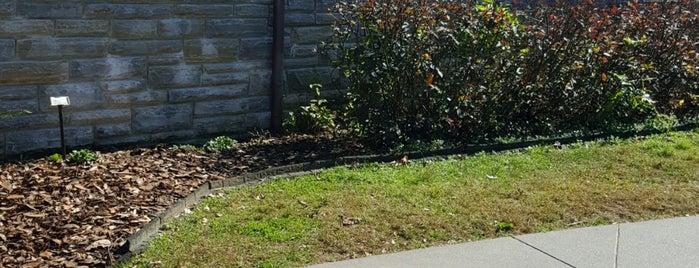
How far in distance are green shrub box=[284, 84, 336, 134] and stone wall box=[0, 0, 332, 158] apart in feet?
0.81

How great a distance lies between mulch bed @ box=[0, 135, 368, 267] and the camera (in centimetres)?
485

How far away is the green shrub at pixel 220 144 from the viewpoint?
24.4 feet

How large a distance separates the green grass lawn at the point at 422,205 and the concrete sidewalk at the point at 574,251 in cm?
15

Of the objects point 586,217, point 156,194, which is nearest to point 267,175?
point 156,194

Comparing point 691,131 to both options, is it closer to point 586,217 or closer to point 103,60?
point 586,217

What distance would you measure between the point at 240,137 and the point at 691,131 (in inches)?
202

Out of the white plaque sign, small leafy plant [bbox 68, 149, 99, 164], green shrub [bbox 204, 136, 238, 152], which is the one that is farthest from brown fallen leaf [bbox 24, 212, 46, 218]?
green shrub [bbox 204, 136, 238, 152]

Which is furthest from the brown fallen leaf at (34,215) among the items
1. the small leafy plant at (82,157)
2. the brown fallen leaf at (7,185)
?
the small leafy plant at (82,157)

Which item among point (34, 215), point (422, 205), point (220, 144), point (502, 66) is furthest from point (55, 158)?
point (502, 66)

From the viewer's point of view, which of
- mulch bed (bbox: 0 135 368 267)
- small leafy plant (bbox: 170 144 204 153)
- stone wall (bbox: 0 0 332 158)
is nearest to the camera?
mulch bed (bbox: 0 135 368 267)

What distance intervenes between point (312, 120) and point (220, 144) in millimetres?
1136

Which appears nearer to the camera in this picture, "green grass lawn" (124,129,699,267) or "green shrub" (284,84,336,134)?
"green grass lawn" (124,129,699,267)

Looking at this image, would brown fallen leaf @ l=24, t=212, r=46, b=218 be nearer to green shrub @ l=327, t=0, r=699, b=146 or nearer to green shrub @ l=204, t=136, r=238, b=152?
green shrub @ l=204, t=136, r=238, b=152

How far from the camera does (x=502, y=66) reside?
8.17 m
